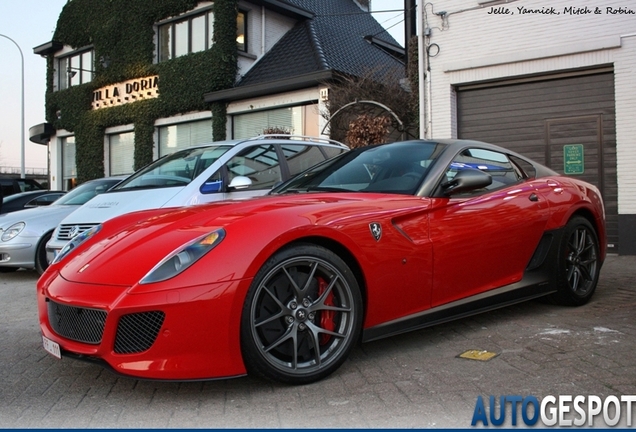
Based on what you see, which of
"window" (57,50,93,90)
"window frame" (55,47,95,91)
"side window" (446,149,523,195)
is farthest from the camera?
"window" (57,50,93,90)

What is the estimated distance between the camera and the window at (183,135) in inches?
685

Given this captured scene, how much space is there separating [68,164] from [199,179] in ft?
59.4

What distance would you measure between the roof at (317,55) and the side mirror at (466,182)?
979 centimetres

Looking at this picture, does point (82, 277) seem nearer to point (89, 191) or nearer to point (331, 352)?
point (331, 352)

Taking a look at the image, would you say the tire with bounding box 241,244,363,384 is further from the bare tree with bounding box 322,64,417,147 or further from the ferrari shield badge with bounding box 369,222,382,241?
the bare tree with bounding box 322,64,417,147

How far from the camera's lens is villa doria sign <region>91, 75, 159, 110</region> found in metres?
18.7

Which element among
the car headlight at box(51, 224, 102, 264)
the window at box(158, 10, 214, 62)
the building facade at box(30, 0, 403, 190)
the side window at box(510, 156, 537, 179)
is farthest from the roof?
the car headlight at box(51, 224, 102, 264)

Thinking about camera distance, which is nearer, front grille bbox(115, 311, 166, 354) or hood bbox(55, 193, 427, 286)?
front grille bbox(115, 311, 166, 354)

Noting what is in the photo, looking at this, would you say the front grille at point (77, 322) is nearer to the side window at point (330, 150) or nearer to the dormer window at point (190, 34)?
the side window at point (330, 150)

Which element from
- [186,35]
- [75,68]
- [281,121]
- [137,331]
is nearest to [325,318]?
[137,331]

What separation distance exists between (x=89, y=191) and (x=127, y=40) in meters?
11.8

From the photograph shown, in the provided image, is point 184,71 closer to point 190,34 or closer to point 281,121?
point 190,34

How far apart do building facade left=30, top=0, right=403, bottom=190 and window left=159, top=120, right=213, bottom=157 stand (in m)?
0.03

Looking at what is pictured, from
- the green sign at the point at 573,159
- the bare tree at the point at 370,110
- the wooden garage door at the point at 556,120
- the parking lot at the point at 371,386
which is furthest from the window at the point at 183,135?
the parking lot at the point at 371,386
